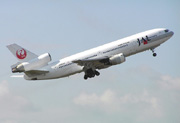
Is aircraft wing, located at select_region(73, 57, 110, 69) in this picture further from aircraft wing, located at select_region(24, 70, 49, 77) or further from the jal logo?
the jal logo

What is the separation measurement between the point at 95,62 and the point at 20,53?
12.3 metres

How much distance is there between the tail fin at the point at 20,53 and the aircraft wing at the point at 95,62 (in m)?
8.33

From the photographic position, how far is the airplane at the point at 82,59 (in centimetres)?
5762

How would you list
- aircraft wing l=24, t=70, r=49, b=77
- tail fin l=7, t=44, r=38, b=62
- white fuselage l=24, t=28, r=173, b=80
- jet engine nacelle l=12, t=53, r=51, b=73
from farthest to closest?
tail fin l=7, t=44, r=38, b=62
jet engine nacelle l=12, t=53, r=51, b=73
white fuselage l=24, t=28, r=173, b=80
aircraft wing l=24, t=70, r=49, b=77

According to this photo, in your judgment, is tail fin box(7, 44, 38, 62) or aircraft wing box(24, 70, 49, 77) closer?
aircraft wing box(24, 70, 49, 77)

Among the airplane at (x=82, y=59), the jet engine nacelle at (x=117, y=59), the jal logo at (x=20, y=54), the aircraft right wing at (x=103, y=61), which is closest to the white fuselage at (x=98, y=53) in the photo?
the airplane at (x=82, y=59)

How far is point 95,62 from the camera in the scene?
57969mm

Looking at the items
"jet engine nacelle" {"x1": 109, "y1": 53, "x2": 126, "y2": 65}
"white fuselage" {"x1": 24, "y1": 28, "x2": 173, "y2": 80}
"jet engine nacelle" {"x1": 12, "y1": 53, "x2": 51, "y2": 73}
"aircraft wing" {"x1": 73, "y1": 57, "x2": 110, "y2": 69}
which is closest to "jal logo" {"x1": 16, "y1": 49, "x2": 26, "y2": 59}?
"jet engine nacelle" {"x1": 12, "y1": 53, "x2": 51, "y2": 73}

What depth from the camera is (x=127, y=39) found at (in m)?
59.2

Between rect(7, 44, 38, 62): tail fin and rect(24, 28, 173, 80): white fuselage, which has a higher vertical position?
rect(7, 44, 38, 62): tail fin

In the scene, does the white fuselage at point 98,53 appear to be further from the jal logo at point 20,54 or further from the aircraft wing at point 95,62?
the jal logo at point 20,54

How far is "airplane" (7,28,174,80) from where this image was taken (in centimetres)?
5762

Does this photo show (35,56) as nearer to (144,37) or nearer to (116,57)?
(116,57)

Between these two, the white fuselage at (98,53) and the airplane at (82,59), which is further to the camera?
the white fuselage at (98,53)
